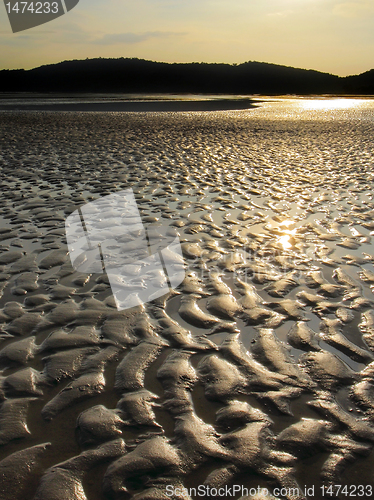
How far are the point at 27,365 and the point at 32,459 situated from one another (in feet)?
3.26

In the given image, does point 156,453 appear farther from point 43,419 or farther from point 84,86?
point 84,86

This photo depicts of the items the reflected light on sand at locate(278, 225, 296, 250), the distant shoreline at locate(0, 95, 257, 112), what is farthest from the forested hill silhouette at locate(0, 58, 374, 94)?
the reflected light on sand at locate(278, 225, 296, 250)

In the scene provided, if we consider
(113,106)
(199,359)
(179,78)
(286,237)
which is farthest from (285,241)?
(179,78)

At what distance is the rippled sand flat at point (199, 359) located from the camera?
244 cm

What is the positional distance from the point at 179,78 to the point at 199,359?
12595cm

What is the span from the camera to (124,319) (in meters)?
3.99

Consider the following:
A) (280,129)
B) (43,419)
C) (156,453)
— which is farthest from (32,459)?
(280,129)

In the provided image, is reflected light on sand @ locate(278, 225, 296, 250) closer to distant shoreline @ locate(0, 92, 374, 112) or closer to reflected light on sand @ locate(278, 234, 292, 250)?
reflected light on sand @ locate(278, 234, 292, 250)

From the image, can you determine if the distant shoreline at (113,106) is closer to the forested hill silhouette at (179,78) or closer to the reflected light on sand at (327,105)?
the reflected light on sand at (327,105)

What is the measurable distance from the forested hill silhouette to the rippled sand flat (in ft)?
306

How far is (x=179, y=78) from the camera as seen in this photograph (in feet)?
390

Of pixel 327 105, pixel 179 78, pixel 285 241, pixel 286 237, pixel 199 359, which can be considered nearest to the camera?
pixel 199 359

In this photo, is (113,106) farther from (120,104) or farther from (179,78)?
(179,78)

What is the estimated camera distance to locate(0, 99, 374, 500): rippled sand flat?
2.44 m
